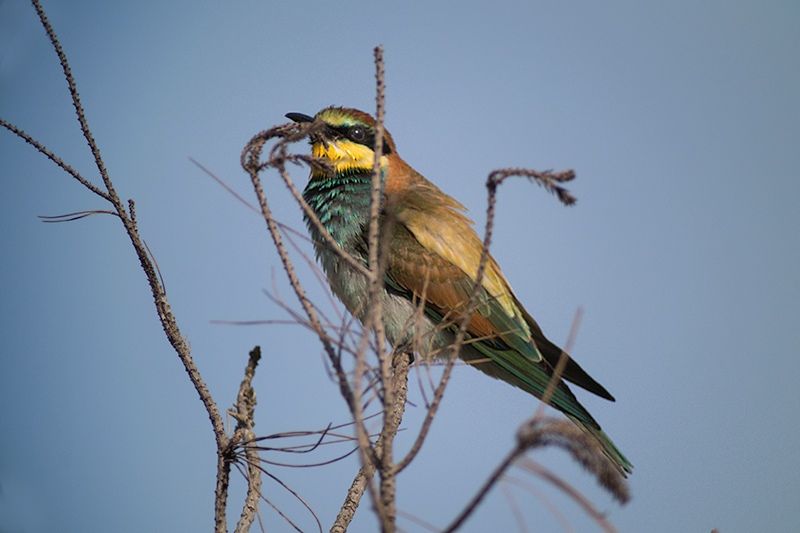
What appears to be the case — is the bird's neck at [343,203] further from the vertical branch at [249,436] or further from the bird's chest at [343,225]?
the vertical branch at [249,436]

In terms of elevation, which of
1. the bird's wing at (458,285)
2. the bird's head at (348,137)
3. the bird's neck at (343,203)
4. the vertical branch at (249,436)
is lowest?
the vertical branch at (249,436)

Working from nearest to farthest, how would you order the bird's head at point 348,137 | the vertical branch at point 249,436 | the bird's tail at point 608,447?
the vertical branch at point 249,436 < the bird's tail at point 608,447 < the bird's head at point 348,137

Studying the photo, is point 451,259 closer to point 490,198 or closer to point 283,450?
point 283,450

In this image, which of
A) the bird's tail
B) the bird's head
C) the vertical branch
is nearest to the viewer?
the vertical branch

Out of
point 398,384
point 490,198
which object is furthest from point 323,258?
point 490,198

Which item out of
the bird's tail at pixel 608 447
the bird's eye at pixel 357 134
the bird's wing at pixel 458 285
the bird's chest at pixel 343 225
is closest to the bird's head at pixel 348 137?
the bird's eye at pixel 357 134

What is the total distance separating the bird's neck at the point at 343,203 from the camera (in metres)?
2.42

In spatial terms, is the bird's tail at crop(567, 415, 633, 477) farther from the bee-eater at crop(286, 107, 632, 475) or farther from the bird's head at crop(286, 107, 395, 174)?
the bird's head at crop(286, 107, 395, 174)

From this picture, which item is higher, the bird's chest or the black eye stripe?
the black eye stripe

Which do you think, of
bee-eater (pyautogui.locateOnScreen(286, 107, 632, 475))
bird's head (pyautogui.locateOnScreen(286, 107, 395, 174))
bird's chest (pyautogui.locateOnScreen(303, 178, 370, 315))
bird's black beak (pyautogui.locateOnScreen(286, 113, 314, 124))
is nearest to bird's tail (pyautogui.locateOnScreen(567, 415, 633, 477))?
bee-eater (pyautogui.locateOnScreen(286, 107, 632, 475))

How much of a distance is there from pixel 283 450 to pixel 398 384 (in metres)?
0.73

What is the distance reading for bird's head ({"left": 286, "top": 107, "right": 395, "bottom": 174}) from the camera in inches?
103

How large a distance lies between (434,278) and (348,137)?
0.71m

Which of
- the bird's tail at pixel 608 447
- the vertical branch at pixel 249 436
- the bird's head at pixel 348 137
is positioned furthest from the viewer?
the bird's head at pixel 348 137
